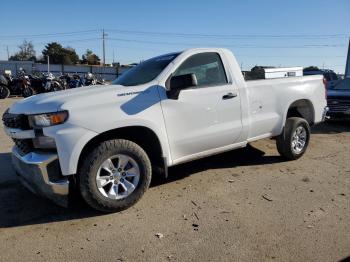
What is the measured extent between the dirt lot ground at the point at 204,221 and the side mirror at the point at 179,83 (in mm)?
1361

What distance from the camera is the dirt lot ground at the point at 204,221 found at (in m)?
3.71

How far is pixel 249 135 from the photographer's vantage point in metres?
6.01

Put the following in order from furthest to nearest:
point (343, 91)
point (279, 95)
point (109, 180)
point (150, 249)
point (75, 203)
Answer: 1. point (343, 91)
2. point (279, 95)
3. point (75, 203)
4. point (109, 180)
5. point (150, 249)

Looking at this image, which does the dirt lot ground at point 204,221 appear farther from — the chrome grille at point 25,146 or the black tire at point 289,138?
the chrome grille at point 25,146

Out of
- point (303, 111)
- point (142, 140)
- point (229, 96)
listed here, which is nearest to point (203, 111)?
point (229, 96)

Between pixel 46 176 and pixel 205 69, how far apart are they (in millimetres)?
2648

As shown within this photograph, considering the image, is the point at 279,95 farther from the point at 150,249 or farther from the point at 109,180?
the point at 150,249

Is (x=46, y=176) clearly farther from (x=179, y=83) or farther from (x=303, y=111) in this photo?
(x=303, y=111)

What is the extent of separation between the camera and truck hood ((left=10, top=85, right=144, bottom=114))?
14.1ft

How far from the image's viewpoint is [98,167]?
174 inches

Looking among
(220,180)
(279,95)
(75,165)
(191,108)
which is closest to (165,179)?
(220,180)

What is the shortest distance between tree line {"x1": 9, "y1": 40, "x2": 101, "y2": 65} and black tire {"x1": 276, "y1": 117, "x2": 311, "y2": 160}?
87.8 metres

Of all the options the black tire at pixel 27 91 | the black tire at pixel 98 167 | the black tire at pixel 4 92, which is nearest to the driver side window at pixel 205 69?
the black tire at pixel 98 167

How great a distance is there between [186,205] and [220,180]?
1107 mm
